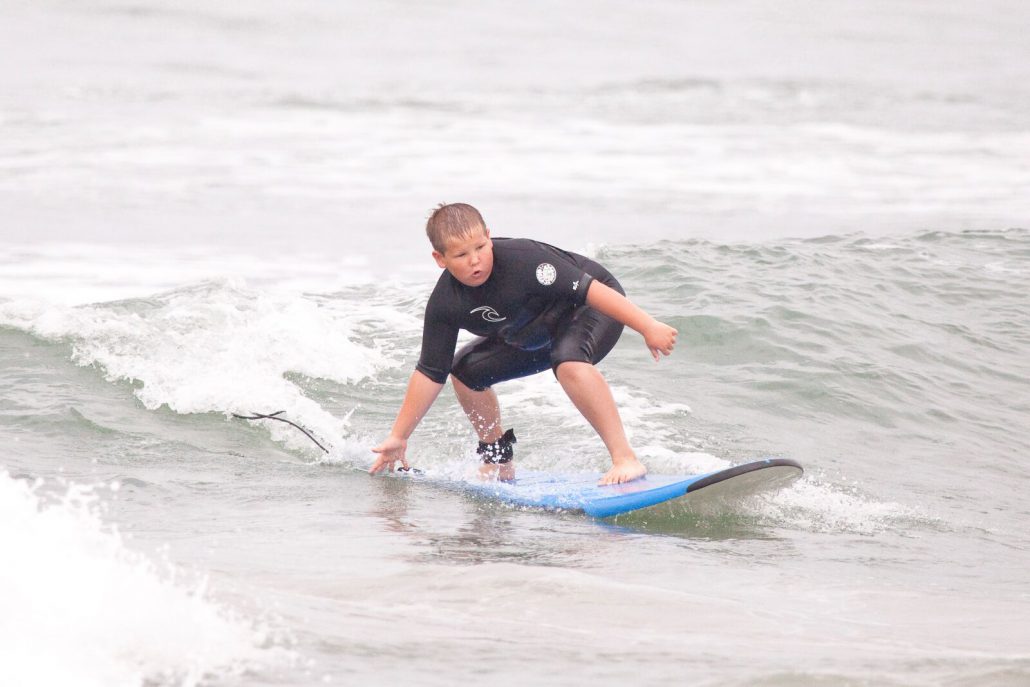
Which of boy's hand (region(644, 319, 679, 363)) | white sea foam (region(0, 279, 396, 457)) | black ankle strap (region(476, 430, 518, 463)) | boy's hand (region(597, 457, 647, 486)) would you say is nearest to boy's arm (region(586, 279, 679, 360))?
boy's hand (region(644, 319, 679, 363))

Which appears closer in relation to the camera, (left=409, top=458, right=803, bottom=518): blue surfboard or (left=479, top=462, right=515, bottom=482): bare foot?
(left=409, top=458, right=803, bottom=518): blue surfboard

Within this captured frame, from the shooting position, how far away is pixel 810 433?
296 inches

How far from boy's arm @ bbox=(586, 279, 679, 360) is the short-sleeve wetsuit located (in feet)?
0.21

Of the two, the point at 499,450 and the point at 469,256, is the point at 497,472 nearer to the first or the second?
the point at 499,450

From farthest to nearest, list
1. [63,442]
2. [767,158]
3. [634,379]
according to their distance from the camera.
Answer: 1. [767,158]
2. [634,379]
3. [63,442]

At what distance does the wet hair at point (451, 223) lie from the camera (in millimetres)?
5270

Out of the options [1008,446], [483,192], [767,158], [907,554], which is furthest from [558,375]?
[767,158]

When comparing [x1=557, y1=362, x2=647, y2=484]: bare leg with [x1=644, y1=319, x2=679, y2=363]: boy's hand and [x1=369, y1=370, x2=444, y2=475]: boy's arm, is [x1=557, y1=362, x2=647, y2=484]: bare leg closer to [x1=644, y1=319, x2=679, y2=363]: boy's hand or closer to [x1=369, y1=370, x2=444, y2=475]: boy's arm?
[x1=644, y1=319, x2=679, y2=363]: boy's hand

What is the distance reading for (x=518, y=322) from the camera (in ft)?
18.8

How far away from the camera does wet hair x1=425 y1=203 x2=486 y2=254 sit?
17.3ft

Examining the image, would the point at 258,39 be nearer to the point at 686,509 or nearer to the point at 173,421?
the point at 173,421

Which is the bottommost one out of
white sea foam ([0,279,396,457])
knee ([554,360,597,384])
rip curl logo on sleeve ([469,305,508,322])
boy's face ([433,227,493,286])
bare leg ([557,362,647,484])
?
white sea foam ([0,279,396,457])

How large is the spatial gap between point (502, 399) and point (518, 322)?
90.2 inches

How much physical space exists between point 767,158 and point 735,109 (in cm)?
590
